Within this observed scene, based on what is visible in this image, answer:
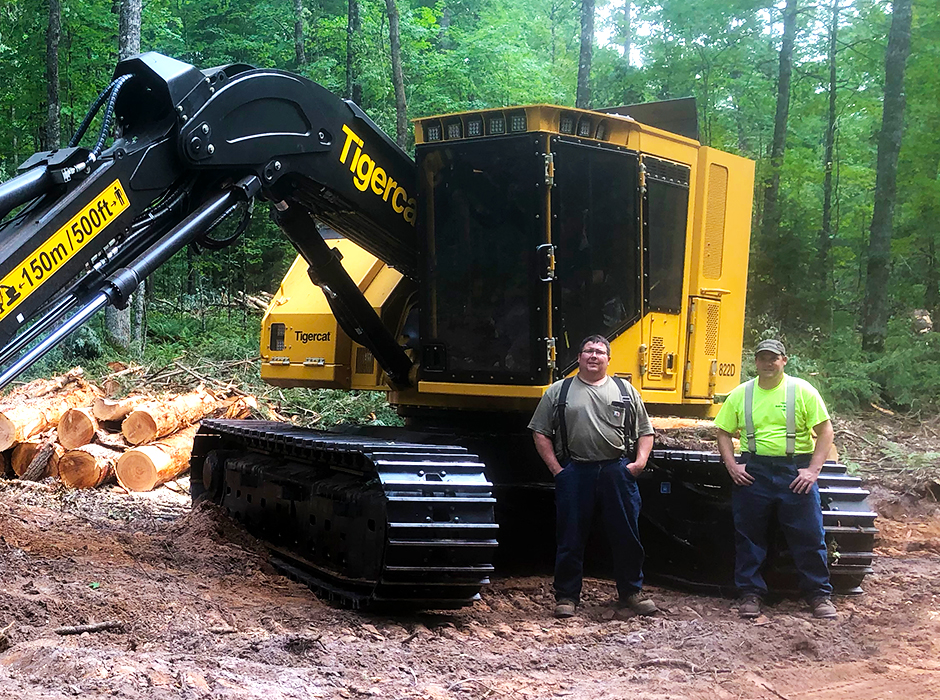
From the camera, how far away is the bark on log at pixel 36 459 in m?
9.31

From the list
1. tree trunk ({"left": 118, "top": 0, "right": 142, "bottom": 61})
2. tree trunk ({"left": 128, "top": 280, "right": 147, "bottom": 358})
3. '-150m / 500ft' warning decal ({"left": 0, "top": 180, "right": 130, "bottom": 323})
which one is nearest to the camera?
'-150m / 500ft' warning decal ({"left": 0, "top": 180, "right": 130, "bottom": 323})

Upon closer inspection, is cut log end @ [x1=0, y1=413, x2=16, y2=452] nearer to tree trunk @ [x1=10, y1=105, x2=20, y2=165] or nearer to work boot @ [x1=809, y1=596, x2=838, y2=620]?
work boot @ [x1=809, y1=596, x2=838, y2=620]

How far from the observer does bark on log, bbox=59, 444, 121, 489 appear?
910 cm

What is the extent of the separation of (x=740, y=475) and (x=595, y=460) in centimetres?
92

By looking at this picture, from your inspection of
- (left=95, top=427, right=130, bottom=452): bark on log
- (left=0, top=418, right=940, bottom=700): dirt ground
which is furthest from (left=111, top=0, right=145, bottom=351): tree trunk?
(left=0, top=418, right=940, bottom=700): dirt ground

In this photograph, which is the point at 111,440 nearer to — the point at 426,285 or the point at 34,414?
the point at 34,414

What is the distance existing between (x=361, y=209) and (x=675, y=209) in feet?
6.51

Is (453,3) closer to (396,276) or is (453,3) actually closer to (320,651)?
(396,276)

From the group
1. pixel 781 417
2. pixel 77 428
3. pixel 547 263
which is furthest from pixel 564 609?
pixel 77 428

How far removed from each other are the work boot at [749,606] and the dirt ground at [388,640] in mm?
66

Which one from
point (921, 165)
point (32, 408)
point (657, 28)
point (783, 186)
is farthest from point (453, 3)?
point (32, 408)

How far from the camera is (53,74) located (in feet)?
54.1

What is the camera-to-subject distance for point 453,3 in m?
26.1

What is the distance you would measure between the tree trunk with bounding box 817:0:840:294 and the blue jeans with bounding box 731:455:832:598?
10.6m
